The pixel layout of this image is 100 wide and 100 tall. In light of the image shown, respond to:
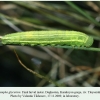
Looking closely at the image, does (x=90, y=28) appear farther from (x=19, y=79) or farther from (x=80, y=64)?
(x=19, y=79)

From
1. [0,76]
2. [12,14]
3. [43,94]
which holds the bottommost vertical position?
[43,94]

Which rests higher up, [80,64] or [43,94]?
[80,64]

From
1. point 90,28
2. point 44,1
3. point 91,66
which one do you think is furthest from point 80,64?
point 44,1

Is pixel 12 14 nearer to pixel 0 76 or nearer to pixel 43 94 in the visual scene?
pixel 0 76

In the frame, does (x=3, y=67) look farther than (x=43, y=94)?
Yes

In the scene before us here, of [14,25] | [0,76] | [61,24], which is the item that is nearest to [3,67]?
[0,76]

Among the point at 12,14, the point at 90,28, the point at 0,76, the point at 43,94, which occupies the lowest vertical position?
the point at 43,94
